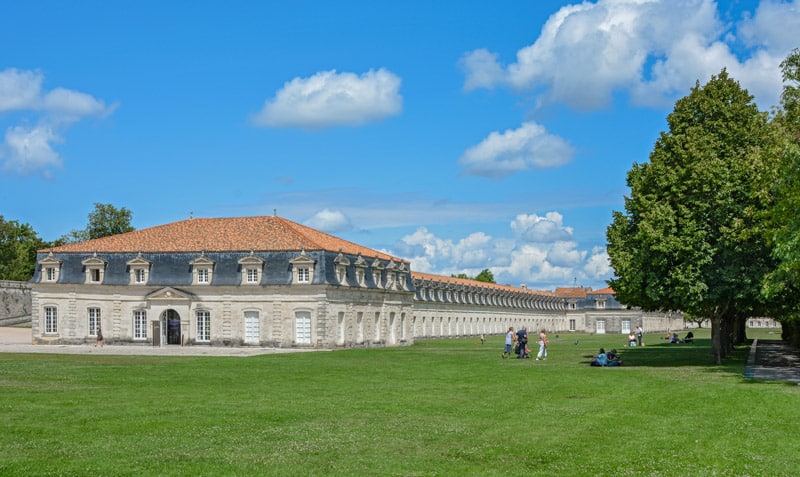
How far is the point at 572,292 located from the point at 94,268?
122 metres

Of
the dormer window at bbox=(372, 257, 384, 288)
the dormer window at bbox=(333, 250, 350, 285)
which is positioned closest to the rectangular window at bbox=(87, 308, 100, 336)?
the dormer window at bbox=(333, 250, 350, 285)

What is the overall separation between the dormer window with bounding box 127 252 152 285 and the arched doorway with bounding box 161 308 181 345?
10.0 feet

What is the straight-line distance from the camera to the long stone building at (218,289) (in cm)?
6244

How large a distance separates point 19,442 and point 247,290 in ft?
157

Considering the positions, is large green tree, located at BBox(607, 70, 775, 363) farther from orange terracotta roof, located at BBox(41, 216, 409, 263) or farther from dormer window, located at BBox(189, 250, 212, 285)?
dormer window, located at BBox(189, 250, 212, 285)

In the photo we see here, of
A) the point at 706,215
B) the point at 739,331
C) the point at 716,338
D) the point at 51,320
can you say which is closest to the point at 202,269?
the point at 51,320

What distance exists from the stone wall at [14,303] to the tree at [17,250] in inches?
485

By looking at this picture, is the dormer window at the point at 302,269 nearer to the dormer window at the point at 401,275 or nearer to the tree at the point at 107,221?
the dormer window at the point at 401,275

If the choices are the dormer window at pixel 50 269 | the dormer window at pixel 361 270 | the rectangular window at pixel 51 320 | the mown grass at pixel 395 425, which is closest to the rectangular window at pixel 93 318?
the rectangular window at pixel 51 320

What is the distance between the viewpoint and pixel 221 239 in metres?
66.9

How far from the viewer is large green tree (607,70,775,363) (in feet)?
119

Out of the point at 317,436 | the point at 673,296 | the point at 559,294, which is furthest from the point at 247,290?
Answer: the point at 559,294

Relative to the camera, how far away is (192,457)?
14.5m

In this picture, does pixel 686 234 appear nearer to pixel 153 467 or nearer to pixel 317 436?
pixel 317 436
